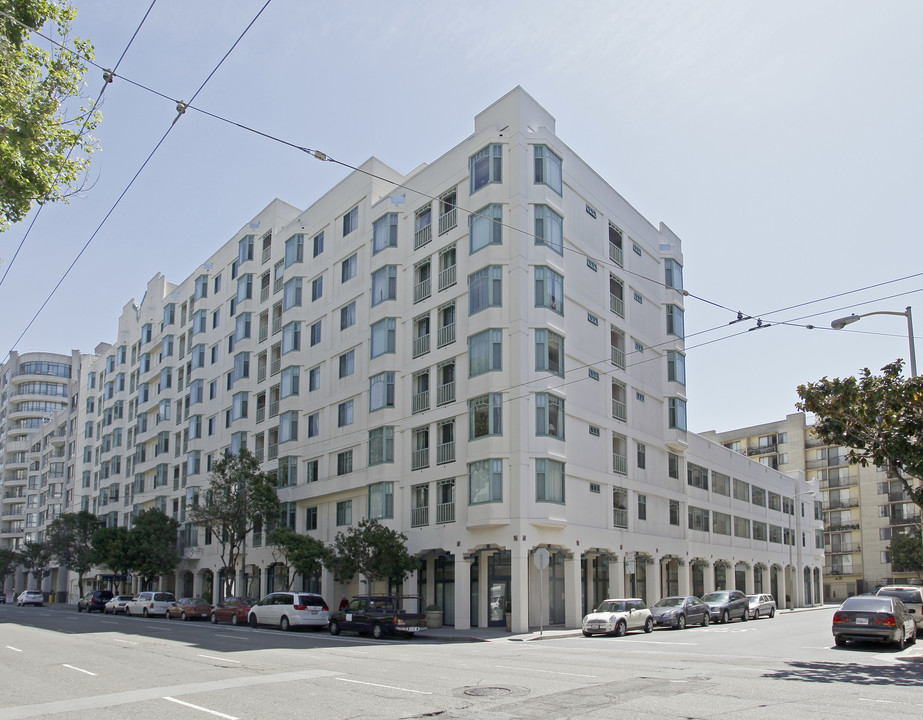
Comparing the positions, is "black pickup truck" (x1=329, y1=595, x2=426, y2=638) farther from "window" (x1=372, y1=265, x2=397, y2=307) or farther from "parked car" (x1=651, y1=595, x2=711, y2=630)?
"window" (x1=372, y1=265, x2=397, y2=307)

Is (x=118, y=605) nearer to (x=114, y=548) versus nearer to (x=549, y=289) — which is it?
(x=114, y=548)

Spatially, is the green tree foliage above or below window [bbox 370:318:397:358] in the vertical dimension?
below

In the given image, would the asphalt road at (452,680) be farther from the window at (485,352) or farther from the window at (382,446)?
the window at (382,446)

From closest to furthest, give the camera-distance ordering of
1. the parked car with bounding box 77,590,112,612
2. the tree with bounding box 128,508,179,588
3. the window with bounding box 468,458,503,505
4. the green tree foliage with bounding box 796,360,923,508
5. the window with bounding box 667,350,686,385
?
the green tree foliage with bounding box 796,360,923,508 < the window with bounding box 468,458,503,505 < the window with bounding box 667,350,686,385 < the parked car with bounding box 77,590,112,612 < the tree with bounding box 128,508,179,588

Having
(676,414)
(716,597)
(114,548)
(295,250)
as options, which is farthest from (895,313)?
(114,548)

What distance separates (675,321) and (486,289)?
1799cm

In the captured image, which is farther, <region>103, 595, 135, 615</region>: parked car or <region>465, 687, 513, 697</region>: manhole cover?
<region>103, 595, 135, 615</region>: parked car

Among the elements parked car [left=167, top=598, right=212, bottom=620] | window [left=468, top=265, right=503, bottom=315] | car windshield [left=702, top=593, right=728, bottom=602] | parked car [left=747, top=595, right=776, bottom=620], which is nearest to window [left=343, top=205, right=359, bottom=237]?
window [left=468, top=265, right=503, bottom=315]

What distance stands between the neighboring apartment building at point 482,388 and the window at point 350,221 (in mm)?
238

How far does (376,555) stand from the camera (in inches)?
1447

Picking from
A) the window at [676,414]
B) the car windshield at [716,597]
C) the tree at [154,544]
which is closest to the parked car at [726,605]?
the car windshield at [716,597]

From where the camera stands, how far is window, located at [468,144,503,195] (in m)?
38.1

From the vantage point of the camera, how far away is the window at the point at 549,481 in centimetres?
3553

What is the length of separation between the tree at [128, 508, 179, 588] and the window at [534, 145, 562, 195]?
3775 cm
